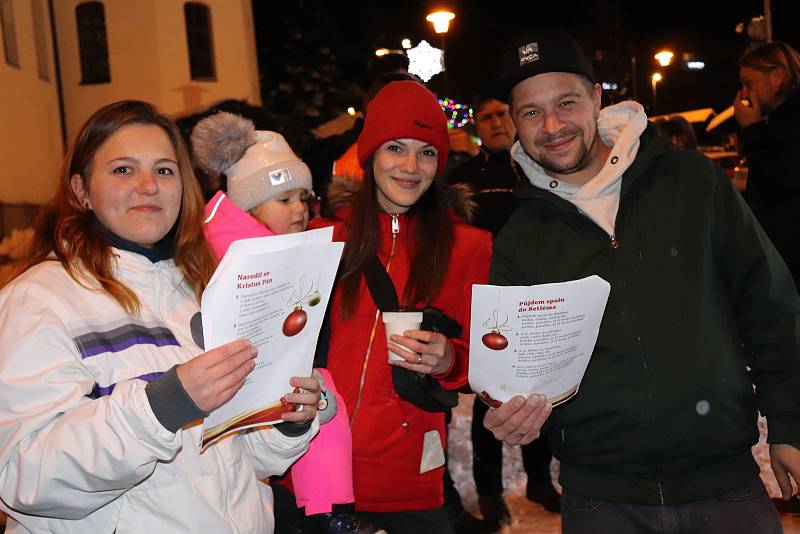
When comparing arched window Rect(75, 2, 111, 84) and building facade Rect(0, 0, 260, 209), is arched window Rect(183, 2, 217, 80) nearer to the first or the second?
building facade Rect(0, 0, 260, 209)

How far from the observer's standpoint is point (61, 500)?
1956mm

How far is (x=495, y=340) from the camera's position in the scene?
249 centimetres

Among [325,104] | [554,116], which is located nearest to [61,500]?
[554,116]

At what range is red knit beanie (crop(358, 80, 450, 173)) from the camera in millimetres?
3527

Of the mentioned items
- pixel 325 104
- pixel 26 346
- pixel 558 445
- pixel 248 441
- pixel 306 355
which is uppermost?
pixel 325 104

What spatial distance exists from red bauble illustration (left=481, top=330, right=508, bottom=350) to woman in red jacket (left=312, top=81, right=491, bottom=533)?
0.44 meters

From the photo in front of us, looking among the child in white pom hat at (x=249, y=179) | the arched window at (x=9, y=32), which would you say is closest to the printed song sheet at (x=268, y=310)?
the child in white pom hat at (x=249, y=179)

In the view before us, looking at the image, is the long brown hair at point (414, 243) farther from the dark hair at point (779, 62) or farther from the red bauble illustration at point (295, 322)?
the dark hair at point (779, 62)

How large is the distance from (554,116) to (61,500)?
7.08 feet

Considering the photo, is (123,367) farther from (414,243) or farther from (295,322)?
(414,243)

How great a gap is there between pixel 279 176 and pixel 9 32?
30.3ft

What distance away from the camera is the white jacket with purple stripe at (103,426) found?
6.37ft

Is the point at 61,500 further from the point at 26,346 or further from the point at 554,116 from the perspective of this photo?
the point at 554,116

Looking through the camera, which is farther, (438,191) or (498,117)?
(498,117)
